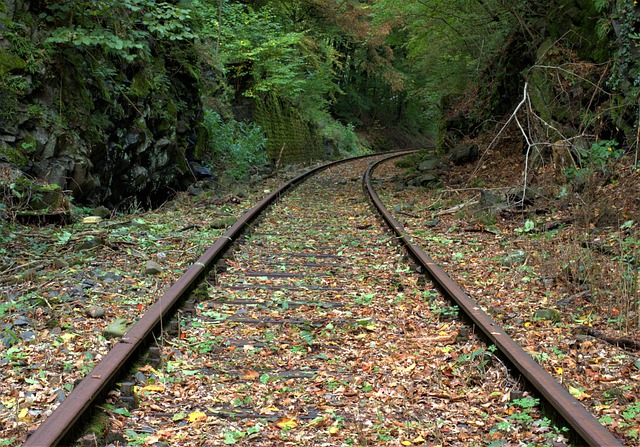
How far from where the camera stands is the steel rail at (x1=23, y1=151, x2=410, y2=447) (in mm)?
2732

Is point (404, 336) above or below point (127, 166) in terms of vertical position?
below

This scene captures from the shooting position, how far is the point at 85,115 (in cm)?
862

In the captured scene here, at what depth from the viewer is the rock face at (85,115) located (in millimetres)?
7387

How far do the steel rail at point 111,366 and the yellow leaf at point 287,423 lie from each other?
100 cm

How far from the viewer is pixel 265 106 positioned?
75.3ft

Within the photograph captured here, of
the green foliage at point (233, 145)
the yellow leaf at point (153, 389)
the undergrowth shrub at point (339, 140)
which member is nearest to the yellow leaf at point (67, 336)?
the yellow leaf at point (153, 389)

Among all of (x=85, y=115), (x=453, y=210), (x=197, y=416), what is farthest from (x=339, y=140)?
(x=197, y=416)

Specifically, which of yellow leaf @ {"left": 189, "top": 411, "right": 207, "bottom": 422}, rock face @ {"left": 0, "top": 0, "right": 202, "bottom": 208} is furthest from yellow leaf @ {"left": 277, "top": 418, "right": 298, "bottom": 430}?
rock face @ {"left": 0, "top": 0, "right": 202, "bottom": 208}

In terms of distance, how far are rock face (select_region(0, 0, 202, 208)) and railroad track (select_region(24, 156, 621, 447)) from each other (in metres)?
2.98

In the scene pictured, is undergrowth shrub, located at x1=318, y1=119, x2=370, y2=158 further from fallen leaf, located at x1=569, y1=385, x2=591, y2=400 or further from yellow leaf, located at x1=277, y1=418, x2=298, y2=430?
yellow leaf, located at x1=277, y1=418, x2=298, y2=430

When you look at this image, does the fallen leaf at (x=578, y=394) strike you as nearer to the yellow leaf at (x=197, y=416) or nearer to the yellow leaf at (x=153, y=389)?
the yellow leaf at (x=197, y=416)

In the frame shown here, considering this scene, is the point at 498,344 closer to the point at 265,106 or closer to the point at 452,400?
the point at 452,400

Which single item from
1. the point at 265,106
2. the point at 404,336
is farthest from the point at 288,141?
the point at 404,336

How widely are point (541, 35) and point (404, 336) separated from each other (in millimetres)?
9923
